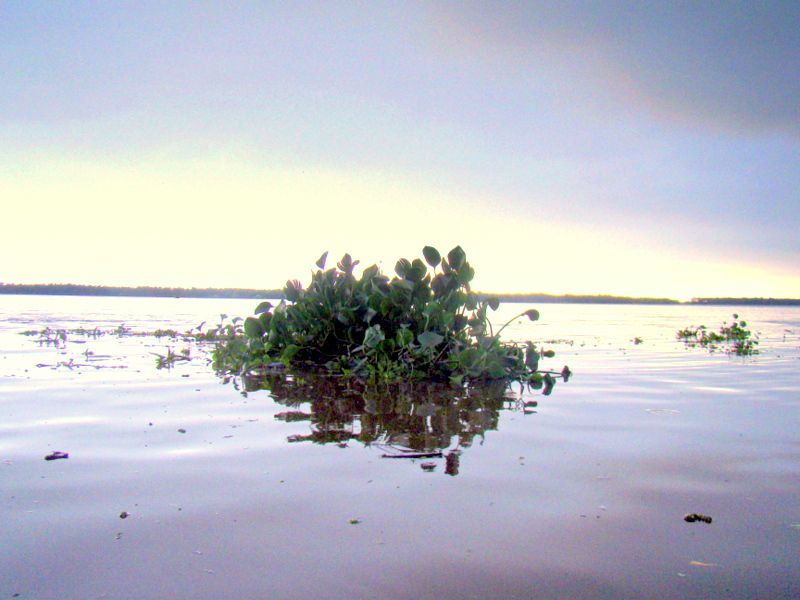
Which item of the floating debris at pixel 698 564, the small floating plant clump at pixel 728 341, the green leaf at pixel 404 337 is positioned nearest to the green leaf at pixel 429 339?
the green leaf at pixel 404 337

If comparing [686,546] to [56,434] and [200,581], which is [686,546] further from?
[56,434]

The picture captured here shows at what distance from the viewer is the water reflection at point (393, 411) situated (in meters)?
3.14

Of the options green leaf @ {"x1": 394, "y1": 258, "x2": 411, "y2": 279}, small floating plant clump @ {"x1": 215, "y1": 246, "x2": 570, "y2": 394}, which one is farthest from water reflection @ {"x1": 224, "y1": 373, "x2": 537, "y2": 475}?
green leaf @ {"x1": 394, "y1": 258, "x2": 411, "y2": 279}

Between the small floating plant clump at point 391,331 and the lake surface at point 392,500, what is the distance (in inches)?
50.7

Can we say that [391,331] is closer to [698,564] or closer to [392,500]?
[392,500]

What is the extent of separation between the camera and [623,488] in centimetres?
242

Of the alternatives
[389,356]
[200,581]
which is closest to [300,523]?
[200,581]

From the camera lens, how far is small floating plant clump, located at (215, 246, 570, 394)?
18.8 ft

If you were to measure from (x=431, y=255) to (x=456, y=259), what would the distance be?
0.25m

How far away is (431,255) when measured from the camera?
6094 mm

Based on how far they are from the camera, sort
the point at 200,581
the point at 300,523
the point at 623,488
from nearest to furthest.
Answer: the point at 200,581
the point at 300,523
the point at 623,488

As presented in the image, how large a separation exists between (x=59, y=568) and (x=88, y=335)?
417 inches

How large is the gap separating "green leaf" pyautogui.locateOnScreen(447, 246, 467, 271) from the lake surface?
2051 mm

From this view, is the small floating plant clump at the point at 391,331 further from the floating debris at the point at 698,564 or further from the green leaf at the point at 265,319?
the floating debris at the point at 698,564
